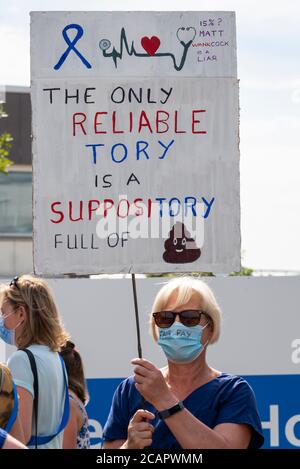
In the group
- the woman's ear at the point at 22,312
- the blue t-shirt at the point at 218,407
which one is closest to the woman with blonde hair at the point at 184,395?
the blue t-shirt at the point at 218,407

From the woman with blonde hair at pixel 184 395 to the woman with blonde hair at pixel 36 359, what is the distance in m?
0.36

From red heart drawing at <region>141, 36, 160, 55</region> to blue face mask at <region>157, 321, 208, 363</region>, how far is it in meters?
1.80

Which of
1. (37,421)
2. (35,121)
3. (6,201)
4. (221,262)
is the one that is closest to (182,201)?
(221,262)

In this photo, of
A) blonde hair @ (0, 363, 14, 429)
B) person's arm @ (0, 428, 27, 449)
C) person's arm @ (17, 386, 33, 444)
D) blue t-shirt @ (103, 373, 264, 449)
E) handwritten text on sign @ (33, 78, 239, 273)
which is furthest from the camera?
handwritten text on sign @ (33, 78, 239, 273)

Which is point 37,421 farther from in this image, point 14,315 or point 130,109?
point 130,109

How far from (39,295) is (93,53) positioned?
4.36 ft

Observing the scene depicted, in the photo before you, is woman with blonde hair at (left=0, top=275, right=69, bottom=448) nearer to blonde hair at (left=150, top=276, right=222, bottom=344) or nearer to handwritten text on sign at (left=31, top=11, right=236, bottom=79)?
blonde hair at (left=150, top=276, right=222, bottom=344)

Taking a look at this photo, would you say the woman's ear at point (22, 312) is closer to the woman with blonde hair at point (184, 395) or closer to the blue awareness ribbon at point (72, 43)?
the woman with blonde hair at point (184, 395)

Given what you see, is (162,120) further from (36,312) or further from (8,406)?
(8,406)

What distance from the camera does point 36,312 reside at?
4359 millimetres

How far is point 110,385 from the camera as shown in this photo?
5.86 meters

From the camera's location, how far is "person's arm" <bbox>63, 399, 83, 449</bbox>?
4.52m

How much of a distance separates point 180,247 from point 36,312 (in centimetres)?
92

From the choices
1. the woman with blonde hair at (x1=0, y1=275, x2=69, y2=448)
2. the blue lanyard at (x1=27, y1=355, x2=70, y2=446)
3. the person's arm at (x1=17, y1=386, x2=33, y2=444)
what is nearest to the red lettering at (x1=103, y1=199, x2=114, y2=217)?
the woman with blonde hair at (x1=0, y1=275, x2=69, y2=448)
